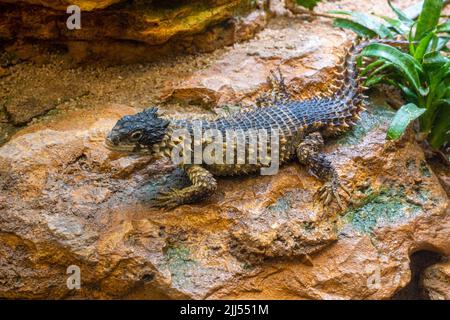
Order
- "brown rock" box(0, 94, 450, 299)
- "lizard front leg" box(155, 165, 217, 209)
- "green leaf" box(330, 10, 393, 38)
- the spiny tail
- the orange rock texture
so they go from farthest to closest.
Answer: "green leaf" box(330, 10, 393, 38)
the orange rock texture
the spiny tail
"lizard front leg" box(155, 165, 217, 209)
"brown rock" box(0, 94, 450, 299)

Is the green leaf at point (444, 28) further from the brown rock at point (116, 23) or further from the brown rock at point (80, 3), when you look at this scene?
the brown rock at point (80, 3)

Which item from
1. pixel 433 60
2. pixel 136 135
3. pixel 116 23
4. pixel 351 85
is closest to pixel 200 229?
pixel 136 135

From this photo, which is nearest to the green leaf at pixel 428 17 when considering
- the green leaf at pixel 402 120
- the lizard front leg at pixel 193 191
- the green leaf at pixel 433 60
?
the green leaf at pixel 433 60

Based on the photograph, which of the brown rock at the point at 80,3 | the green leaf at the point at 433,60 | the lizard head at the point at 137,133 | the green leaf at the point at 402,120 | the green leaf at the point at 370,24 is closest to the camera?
the lizard head at the point at 137,133

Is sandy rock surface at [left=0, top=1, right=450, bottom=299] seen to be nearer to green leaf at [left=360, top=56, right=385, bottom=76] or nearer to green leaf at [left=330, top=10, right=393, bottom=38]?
green leaf at [left=360, top=56, right=385, bottom=76]

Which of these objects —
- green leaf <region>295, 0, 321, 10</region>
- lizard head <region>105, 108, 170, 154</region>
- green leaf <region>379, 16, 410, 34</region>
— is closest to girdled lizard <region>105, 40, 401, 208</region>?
lizard head <region>105, 108, 170, 154</region>

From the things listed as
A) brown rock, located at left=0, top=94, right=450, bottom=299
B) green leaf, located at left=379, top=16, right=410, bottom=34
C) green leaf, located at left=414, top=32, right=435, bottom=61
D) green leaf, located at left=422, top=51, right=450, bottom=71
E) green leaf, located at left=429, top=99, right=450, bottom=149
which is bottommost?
brown rock, located at left=0, top=94, right=450, bottom=299
